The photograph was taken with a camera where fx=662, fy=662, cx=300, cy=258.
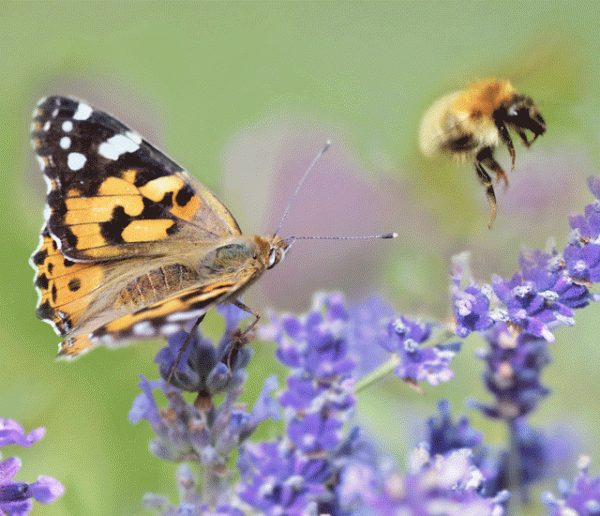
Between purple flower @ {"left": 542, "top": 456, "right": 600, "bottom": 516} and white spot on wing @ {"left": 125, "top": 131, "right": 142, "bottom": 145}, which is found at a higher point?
white spot on wing @ {"left": 125, "top": 131, "right": 142, "bottom": 145}

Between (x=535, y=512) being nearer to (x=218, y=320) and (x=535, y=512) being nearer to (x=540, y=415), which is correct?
(x=540, y=415)

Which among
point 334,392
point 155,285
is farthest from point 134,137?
point 334,392

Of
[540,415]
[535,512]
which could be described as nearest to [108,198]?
[535,512]

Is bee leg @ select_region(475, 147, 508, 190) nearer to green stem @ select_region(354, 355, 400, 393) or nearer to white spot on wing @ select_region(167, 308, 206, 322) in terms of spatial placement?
green stem @ select_region(354, 355, 400, 393)

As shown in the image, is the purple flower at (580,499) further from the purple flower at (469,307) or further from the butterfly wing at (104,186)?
the butterfly wing at (104,186)

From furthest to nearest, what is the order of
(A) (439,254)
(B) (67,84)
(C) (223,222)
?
1. (B) (67,84)
2. (A) (439,254)
3. (C) (223,222)

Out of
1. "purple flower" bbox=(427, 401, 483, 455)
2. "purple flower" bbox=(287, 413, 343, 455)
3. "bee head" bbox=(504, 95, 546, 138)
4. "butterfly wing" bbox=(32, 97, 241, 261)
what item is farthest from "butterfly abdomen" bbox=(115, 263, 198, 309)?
"bee head" bbox=(504, 95, 546, 138)

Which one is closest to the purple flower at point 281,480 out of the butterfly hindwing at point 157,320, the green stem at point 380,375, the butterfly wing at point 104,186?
the green stem at point 380,375
